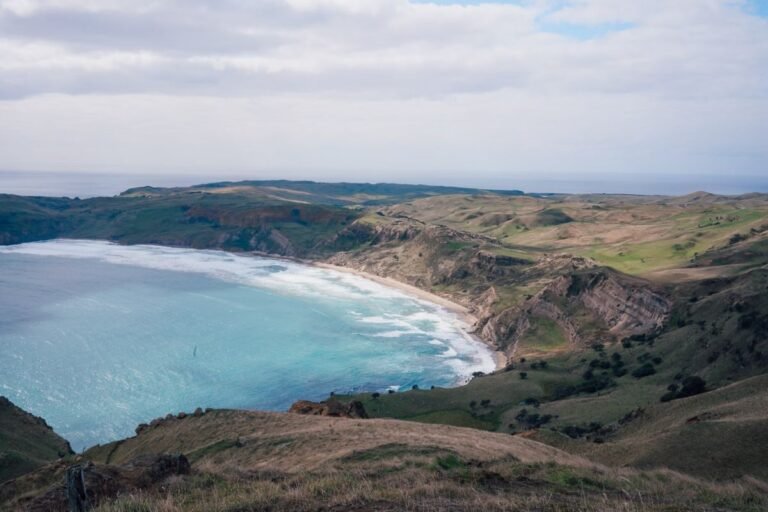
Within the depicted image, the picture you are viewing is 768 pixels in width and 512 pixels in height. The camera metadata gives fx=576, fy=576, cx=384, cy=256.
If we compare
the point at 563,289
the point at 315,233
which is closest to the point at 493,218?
the point at 315,233

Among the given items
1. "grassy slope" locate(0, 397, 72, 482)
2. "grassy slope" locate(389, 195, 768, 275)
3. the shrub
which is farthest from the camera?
"grassy slope" locate(389, 195, 768, 275)

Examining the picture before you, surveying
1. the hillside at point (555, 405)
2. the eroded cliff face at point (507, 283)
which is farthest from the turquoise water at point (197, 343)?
the hillside at point (555, 405)

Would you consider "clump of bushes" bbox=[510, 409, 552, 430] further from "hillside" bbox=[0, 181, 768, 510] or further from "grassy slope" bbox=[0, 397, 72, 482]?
"grassy slope" bbox=[0, 397, 72, 482]

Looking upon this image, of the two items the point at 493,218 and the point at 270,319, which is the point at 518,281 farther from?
the point at 493,218

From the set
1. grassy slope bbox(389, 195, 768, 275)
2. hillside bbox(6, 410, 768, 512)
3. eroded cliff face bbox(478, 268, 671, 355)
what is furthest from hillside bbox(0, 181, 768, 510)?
grassy slope bbox(389, 195, 768, 275)

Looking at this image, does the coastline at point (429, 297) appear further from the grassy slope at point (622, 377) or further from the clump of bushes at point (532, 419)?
the clump of bushes at point (532, 419)

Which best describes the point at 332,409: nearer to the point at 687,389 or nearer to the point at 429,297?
the point at 687,389

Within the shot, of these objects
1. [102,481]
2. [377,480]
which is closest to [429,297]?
[377,480]
